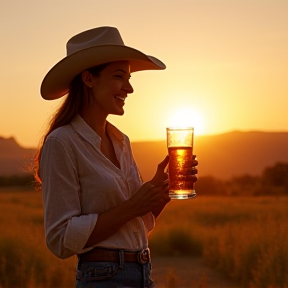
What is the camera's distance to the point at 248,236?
1059 centimetres

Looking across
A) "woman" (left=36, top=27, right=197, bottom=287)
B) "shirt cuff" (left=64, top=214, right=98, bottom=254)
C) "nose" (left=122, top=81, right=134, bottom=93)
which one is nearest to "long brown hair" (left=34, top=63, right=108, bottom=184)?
"woman" (left=36, top=27, right=197, bottom=287)

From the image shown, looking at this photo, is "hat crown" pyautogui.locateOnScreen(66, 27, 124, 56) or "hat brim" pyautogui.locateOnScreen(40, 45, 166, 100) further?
"hat crown" pyautogui.locateOnScreen(66, 27, 124, 56)

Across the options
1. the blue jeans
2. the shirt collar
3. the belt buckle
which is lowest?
the blue jeans

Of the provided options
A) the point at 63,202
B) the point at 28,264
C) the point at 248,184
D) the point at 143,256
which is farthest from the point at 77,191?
the point at 248,184

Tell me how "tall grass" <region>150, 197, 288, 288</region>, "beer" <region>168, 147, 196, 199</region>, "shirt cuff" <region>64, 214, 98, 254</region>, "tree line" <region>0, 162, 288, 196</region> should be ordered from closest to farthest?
"shirt cuff" <region>64, 214, 98, 254</region> → "beer" <region>168, 147, 196, 199</region> → "tall grass" <region>150, 197, 288, 288</region> → "tree line" <region>0, 162, 288, 196</region>

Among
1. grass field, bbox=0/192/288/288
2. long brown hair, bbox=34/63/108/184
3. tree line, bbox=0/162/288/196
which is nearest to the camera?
long brown hair, bbox=34/63/108/184

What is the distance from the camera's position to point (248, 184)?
137 ft

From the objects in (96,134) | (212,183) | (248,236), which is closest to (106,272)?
(96,134)

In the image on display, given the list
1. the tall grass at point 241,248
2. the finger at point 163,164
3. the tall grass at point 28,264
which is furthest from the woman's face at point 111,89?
the tall grass at point 28,264

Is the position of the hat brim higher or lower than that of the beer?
higher

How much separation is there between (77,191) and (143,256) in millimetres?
343

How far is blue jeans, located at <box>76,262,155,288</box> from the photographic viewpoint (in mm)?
3008

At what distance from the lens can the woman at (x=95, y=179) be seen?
297cm

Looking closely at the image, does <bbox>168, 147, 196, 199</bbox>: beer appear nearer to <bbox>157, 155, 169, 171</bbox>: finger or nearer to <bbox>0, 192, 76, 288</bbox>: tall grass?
<bbox>157, 155, 169, 171</bbox>: finger
